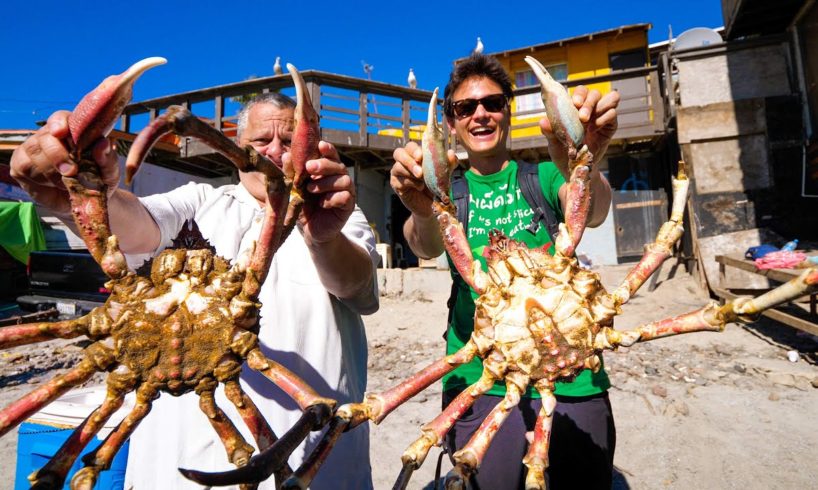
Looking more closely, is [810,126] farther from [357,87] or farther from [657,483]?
[357,87]

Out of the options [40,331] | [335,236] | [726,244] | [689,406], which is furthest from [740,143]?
[40,331]

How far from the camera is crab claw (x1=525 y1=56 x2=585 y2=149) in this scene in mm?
1466

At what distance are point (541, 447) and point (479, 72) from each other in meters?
1.76

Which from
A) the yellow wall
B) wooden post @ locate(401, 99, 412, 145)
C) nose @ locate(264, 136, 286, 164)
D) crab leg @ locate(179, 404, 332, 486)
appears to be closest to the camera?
crab leg @ locate(179, 404, 332, 486)

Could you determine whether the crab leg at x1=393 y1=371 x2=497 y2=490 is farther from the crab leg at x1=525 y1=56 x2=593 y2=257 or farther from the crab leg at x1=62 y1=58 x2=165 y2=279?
the crab leg at x1=62 y1=58 x2=165 y2=279

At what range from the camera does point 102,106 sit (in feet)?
3.88

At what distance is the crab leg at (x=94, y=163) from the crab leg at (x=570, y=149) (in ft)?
4.02

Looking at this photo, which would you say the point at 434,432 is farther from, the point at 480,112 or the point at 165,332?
the point at 480,112

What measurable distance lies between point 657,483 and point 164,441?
3384mm

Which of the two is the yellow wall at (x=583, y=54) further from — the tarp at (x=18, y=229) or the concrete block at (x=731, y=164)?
the tarp at (x=18, y=229)

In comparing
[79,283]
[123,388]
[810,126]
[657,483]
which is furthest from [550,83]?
[810,126]

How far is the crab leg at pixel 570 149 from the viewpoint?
148cm

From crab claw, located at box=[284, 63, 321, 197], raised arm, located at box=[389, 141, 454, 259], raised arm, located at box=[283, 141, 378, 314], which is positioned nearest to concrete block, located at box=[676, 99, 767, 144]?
raised arm, located at box=[389, 141, 454, 259]

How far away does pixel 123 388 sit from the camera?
52.7 inches
